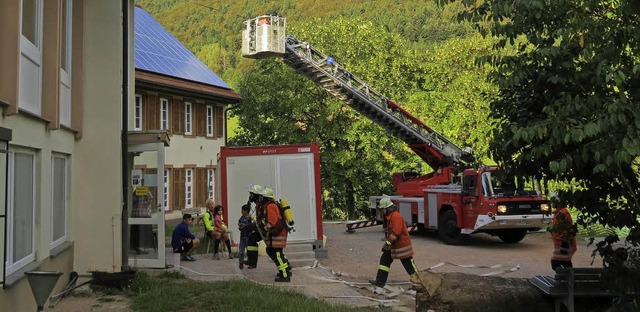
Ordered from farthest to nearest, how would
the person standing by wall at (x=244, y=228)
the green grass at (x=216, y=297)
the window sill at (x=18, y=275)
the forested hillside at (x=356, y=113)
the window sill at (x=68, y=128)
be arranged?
the forested hillside at (x=356, y=113)
the person standing by wall at (x=244, y=228)
the window sill at (x=68, y=128)
the green grass at (x=216, y=297)
the window sill at (x=18, y=275)

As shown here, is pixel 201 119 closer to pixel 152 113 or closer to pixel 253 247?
pixel 152 113

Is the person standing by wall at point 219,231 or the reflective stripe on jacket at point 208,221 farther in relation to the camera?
→ the reflective stripe on jacket at point 208,221

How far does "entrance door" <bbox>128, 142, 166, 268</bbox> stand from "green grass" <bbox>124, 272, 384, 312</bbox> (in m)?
1.52

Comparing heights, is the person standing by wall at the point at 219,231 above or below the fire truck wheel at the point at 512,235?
above

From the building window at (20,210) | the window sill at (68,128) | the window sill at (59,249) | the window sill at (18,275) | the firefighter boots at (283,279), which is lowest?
the firefighter boots at (283,279)

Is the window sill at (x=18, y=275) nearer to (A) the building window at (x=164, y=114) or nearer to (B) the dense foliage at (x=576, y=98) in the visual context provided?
(B) the dense foliage at (x=576, y=98)

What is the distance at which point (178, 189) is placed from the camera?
86.7 feet

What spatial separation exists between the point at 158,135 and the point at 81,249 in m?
2.24

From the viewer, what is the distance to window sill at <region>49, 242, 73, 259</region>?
814 cm

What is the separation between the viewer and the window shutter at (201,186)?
27.8m

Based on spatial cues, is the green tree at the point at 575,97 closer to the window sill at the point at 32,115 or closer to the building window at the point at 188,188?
the window sill at the point at 32,115

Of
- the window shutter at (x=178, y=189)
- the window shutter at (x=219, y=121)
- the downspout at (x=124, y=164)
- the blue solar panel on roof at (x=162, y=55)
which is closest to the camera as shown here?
the downspout at (x=124, y=164)

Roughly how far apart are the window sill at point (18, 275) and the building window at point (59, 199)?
1.35 metres

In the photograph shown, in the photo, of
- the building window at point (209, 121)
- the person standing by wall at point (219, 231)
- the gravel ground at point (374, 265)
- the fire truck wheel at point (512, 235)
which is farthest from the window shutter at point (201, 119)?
the fire truck wheel at point (512, 235)
